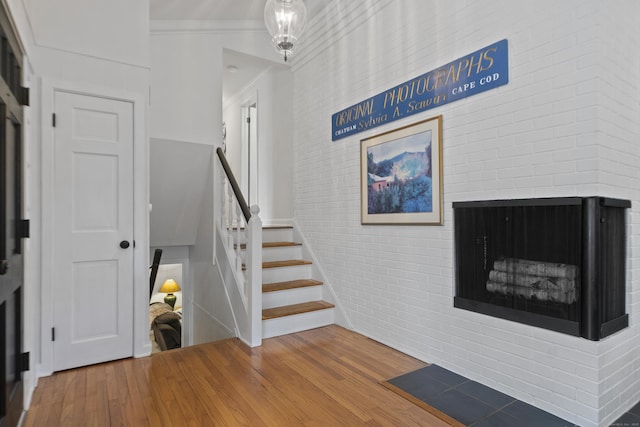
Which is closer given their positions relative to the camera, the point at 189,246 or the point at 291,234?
the point at 291,234

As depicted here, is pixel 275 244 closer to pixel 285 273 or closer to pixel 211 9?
pixel 285 273

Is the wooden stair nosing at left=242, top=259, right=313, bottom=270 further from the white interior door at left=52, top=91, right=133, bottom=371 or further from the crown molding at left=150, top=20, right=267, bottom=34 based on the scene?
the crown molding at left=150, top=20, right=267, bottom=34

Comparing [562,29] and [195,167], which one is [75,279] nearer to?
[195,167]

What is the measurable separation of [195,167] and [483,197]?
3034mm

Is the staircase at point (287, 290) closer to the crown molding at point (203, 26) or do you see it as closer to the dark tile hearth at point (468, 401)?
the dark tile hearth at point (468, 401)

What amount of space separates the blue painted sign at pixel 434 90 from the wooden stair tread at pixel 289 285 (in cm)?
161

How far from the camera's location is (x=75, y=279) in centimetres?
273

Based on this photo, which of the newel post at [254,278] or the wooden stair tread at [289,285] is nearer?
the newel post at [254,278]

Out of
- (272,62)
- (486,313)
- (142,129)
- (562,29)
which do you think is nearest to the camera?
(562,29)

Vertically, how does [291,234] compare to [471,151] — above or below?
below

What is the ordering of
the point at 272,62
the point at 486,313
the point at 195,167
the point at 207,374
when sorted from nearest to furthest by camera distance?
the point at 486,313 < the point at 207,374 < the point at 195,167 < the point at 272,62

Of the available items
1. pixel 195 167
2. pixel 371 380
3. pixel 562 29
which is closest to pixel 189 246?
pixel 195 167

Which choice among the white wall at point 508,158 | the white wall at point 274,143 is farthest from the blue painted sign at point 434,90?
the white wall at point 274,143

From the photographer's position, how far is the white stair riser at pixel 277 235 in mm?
4449
